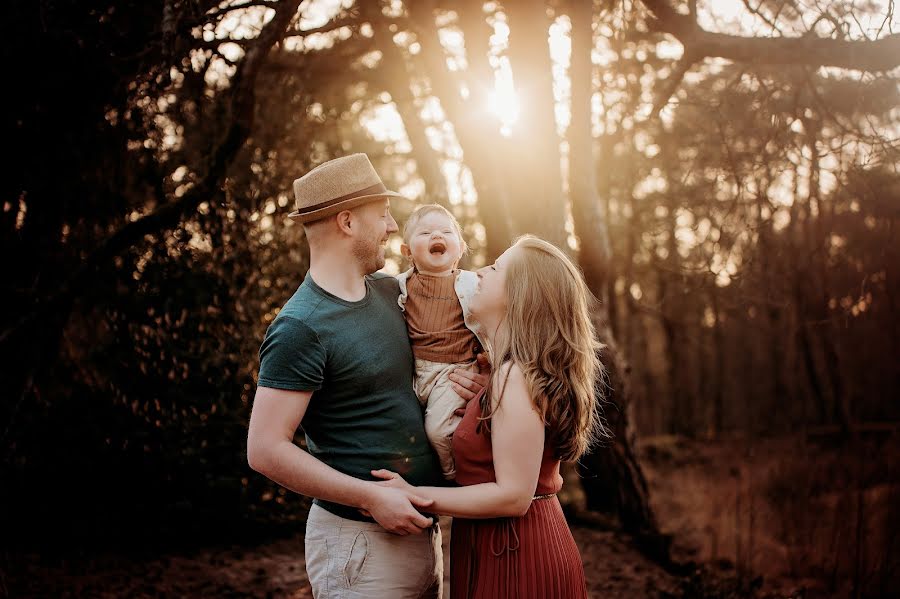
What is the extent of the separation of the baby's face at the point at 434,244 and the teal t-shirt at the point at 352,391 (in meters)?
0.46

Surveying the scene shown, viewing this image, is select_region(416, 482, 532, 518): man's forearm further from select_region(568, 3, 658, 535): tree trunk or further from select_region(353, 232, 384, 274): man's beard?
select_region(568, 3, 658, 535): tree trunk

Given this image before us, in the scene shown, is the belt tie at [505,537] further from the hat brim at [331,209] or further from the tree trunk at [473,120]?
the tree trunk at [473,120]

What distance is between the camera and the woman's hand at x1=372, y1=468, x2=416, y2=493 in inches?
97.3

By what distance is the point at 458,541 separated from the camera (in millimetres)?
2740

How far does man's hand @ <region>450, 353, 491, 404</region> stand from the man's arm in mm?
433

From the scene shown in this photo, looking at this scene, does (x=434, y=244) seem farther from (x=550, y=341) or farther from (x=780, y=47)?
(x=780, y=47)

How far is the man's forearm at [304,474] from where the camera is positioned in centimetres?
237

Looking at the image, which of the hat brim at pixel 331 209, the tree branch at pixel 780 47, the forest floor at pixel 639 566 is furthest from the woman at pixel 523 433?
the tree branch at pixel 780 47

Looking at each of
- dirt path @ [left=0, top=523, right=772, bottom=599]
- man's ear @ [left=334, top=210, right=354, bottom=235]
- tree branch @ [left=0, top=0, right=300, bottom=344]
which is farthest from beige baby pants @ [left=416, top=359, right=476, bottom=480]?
dirt path @ [left=0, top=523, right=772, bottom=599]

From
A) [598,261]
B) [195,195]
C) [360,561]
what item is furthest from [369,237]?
[598,261]

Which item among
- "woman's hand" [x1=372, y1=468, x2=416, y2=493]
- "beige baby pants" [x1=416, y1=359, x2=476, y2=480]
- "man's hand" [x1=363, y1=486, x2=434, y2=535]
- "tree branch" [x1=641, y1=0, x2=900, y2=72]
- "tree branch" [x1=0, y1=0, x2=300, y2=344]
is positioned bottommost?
"man's hand" [x1=363, y1=486, x2=434, y2=535]

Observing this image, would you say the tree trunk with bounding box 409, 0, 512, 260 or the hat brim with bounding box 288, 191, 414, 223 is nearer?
the hat brim with bounding box 288, 191, 414, 223

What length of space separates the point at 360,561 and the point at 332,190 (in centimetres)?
132

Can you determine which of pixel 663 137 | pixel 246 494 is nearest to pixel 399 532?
pixel 246 494
